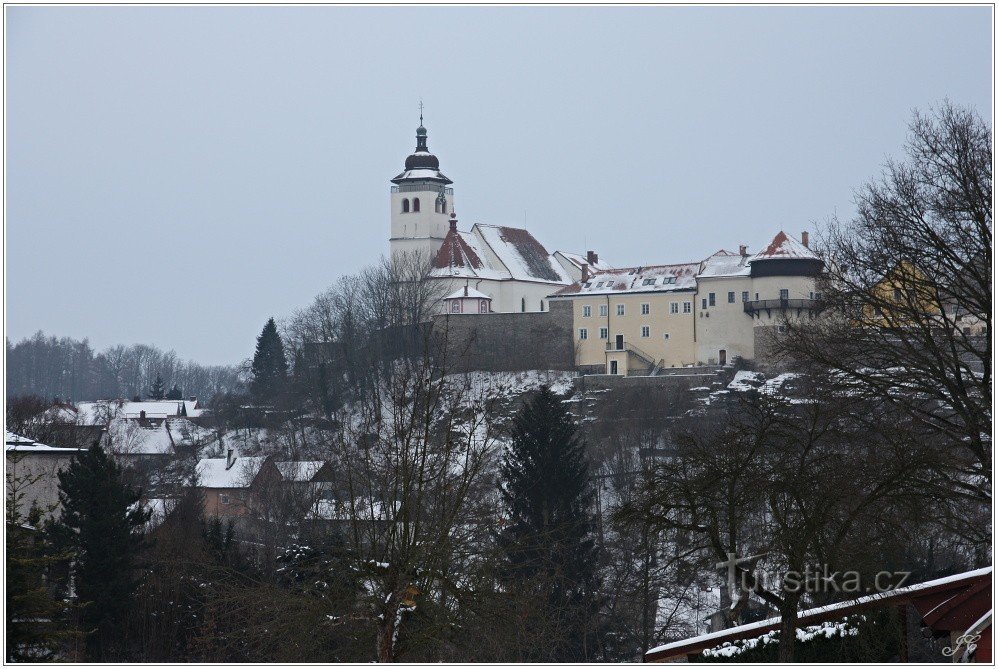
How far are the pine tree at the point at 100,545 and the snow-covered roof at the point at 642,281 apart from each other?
133 feet

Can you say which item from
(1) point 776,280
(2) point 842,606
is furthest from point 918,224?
(1) point 776,280

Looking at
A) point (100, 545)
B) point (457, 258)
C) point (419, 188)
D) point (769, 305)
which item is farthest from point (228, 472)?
point (419, 188)

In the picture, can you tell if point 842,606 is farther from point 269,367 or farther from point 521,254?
point 521,254

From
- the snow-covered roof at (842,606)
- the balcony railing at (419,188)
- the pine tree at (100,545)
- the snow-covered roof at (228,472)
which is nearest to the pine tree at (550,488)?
the pine tree at (100,545)

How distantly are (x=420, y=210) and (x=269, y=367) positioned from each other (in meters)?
12.7

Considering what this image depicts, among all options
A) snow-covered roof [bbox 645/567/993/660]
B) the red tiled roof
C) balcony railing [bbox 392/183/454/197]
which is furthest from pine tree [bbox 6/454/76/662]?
balcony railing [bbox 392/183/454/197]

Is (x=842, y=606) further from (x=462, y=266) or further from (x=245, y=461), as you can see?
(x=462, y=266)

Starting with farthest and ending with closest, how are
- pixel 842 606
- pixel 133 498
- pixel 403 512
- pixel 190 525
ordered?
pixel 190 525 < pixel 133 498 < pixel 842 606 < pixel 403 512

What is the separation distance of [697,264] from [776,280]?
5.68m

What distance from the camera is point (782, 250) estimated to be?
56344 millimetres

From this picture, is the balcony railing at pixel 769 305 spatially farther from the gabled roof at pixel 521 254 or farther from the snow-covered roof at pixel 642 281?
the gabled roof at pixel 521 254

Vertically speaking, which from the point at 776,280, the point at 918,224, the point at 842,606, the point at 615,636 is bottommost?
the point at 615,636

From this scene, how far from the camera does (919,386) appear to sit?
11.9m

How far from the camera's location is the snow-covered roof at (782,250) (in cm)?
5588
